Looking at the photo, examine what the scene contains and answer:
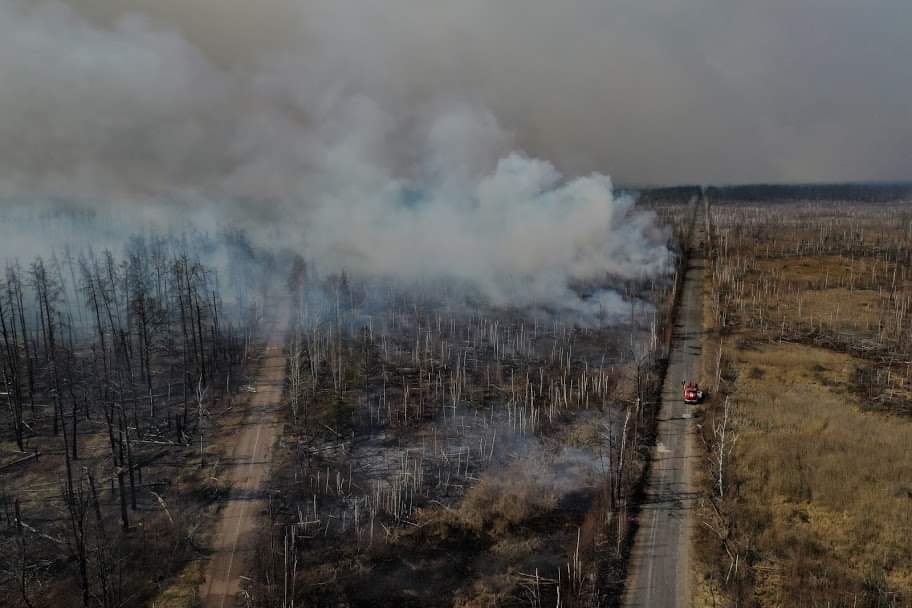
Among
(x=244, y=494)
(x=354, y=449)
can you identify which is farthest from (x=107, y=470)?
(x=354, y=449)

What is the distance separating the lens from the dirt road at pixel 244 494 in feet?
100

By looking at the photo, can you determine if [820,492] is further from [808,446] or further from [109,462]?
[109,462]

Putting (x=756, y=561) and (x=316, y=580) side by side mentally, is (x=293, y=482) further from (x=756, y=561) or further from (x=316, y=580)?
(x=756, y=561)

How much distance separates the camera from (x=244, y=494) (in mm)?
38875

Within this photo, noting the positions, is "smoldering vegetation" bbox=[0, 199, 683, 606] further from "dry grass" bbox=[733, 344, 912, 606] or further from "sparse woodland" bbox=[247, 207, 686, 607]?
"dry grass" bbox=[733, 344, 912, 606]

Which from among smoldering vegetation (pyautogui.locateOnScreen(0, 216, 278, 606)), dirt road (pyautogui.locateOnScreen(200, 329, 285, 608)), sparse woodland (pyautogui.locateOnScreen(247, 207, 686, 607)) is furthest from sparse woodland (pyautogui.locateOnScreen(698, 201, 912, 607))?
smoldering vegetation (pyautogui.locateOnScreen(0, 216, 278, 606))

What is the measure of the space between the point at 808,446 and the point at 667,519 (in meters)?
16.2

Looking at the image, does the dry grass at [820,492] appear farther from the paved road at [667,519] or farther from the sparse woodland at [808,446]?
the paved road at [667,519]

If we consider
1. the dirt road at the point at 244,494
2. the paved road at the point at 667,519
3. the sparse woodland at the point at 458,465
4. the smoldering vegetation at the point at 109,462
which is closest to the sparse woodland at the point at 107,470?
the smoldering vegetation at the point at 109,462

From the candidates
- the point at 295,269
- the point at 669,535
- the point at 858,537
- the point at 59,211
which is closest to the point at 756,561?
the point at 669,535

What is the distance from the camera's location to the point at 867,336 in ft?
242

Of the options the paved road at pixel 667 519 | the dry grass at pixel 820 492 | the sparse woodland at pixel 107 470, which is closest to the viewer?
the paved road at pixel 667 519

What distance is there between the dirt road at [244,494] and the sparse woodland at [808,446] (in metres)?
24.9

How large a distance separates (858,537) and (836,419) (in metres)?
18.3
